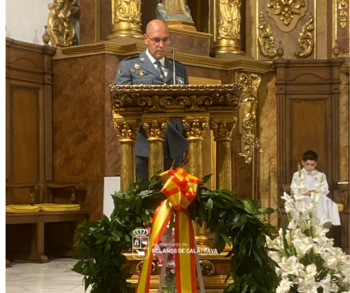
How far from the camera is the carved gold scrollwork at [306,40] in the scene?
347 inches

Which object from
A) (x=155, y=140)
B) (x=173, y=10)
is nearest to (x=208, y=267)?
(x=155, y=140)

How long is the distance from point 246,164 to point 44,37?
2.70m

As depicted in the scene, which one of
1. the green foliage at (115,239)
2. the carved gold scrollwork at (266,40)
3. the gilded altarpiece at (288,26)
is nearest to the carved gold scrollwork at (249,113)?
the carved gold scrollwork at (266,40)

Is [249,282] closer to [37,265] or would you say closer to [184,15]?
[37,265]

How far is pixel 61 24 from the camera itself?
24.0 feet

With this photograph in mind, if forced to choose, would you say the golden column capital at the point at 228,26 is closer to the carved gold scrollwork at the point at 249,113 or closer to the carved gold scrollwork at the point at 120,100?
the carved gold scrollwork at the point at 249,113

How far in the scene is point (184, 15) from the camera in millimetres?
7777

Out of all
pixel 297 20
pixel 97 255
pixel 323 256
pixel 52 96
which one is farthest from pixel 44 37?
pixel 323 256

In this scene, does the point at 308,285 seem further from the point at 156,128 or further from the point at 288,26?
the point at 288,26

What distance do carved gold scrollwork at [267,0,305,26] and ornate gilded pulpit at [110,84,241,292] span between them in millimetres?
5578

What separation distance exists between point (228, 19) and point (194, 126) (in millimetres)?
5108

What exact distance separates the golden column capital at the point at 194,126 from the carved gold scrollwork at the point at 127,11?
3.88 metres

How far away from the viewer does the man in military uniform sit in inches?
157

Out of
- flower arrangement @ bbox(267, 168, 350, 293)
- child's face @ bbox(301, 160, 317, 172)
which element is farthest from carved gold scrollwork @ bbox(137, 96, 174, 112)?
child's face @ bbox(301, 160, 317, 172)
